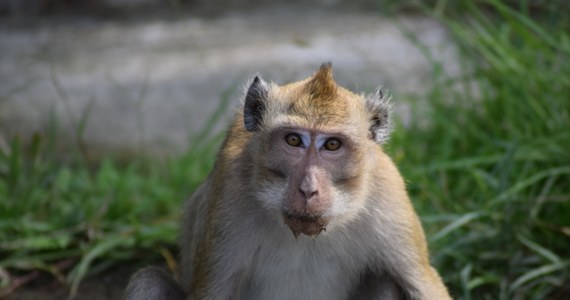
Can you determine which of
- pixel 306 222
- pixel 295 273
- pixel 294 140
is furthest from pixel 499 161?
pixel 306 222

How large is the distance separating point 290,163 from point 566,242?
9.15 ft

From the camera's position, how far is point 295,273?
478 cm

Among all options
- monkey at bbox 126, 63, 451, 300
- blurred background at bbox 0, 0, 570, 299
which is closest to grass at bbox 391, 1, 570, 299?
blurred background at bbox 0, 0, 570, 299

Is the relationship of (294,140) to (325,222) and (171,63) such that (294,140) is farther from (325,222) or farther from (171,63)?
(171,63)

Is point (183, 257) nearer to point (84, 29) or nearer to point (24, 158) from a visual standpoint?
point (24, 158)

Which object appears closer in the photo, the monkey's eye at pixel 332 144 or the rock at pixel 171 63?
the monkey's eye at pixel 332 144

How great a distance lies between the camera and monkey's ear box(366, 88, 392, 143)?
471 cm

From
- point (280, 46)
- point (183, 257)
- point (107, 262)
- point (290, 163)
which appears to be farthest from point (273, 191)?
point (280, 46)

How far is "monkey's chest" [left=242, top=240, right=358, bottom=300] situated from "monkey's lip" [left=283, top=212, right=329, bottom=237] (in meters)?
0.51

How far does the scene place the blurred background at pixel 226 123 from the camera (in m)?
6.45

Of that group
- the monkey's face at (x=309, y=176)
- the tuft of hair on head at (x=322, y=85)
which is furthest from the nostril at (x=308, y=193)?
the tuft of hair on head at (x=322, y=85)

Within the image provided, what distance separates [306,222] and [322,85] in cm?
64

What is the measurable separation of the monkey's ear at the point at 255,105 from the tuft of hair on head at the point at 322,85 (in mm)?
229

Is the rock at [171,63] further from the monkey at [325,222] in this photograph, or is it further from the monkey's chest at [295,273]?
the monkey's chest at [295,273]
